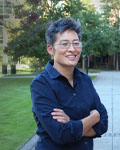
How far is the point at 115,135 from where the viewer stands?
6406 mm

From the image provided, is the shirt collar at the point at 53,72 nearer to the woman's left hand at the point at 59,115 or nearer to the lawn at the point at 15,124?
the woman's left hand at the point at 59,115

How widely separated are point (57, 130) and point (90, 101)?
0.40m

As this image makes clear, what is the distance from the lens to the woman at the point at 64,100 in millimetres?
2102

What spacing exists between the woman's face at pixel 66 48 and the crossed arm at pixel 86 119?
1.24 feet

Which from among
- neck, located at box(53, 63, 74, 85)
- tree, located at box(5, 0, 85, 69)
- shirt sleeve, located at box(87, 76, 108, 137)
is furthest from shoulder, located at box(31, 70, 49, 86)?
tree, located at box(5, 0, 85, 69)

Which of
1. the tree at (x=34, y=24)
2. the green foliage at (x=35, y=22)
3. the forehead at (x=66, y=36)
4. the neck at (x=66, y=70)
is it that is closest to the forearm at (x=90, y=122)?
the neck at (x=66, y=70)

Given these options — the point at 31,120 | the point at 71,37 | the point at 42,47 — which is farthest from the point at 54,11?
the point at 71,37

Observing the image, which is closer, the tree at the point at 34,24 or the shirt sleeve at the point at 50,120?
the shirt sleeve at the point at 50,120

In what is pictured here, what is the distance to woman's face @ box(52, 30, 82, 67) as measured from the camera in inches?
87.4

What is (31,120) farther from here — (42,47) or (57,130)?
(42,47)

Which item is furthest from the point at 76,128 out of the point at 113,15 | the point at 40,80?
the point at 113,15

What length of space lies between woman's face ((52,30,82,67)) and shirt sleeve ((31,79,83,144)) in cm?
24

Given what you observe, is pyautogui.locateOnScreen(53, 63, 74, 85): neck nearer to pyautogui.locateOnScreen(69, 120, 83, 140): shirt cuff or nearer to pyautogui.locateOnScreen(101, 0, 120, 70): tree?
pyautogui.locateOnScreen(69, 120, 83, 140): shirt cuff

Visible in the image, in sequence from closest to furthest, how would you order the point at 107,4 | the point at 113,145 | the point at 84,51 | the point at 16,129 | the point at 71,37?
the point at 71,37, the point at 113,145, the point at 16,129, the point at 84,51, the point at 107,4
